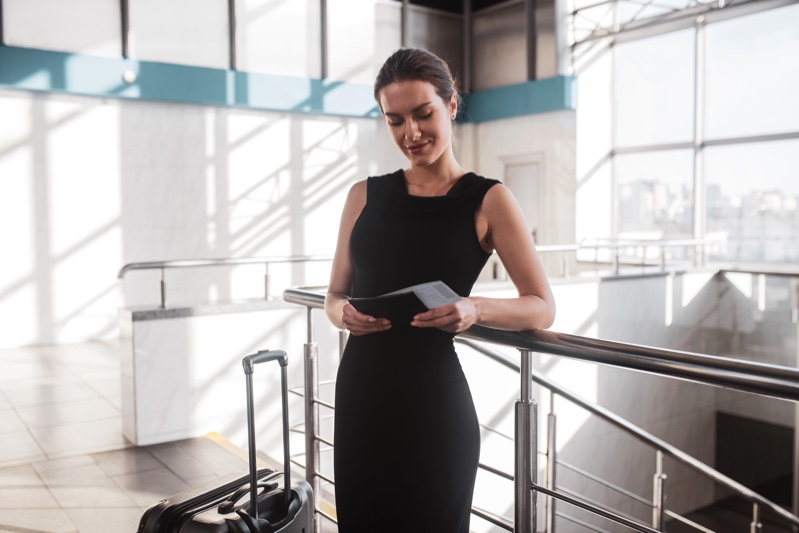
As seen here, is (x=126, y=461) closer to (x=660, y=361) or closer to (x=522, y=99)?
(x=660, y=361)

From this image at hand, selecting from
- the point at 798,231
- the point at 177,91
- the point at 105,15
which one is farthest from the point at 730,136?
the point at 105,15

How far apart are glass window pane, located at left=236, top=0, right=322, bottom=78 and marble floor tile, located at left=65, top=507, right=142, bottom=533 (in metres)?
7.47

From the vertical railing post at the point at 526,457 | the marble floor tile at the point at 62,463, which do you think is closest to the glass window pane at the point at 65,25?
the marble floor tile at the point at 62,463

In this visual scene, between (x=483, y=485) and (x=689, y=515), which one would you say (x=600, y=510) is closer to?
(x=483, y=485)

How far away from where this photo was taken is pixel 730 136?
10195mm

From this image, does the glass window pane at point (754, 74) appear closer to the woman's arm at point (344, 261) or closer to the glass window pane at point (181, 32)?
the glass window pane at point (181, 32)

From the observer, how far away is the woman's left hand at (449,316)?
4.75 ft

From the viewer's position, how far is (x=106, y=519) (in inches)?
138

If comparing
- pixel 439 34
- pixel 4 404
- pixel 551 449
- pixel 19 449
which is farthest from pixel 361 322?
pixel 439 34

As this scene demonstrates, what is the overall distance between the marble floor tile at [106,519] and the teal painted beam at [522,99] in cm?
817

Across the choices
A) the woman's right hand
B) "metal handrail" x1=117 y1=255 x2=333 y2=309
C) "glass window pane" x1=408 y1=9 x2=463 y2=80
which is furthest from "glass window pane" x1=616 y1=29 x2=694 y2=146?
the woman's right hand

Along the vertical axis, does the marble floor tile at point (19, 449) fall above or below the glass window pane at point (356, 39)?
below

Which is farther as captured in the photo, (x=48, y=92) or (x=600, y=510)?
(x=48, y=92)

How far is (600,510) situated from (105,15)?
8904mm
